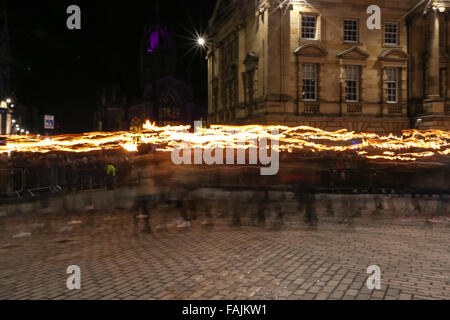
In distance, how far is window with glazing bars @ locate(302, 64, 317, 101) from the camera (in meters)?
29.2

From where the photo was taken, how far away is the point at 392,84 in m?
31.0

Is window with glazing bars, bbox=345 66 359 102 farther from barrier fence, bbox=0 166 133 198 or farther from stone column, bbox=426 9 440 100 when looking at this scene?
barrier fence, bbox=0 166 133 198

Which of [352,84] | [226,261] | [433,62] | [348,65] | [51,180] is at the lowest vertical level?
[226,261]

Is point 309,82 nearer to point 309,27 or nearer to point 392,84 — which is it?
point 309,27

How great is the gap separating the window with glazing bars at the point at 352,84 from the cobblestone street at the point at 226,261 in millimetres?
19580

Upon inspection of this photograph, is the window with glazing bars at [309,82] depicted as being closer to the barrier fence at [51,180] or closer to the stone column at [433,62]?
the stone column at [433,62]

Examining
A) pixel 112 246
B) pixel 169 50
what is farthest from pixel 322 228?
pixel 169 50

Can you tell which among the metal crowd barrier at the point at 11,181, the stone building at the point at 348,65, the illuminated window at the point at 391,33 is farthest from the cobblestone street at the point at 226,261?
the illuminated window at the point at 391,33

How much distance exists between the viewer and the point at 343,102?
29516mm

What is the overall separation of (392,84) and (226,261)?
27.9m

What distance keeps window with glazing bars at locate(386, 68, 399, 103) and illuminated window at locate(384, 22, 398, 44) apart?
2309mm

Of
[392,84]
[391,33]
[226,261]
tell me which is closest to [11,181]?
[226,261]

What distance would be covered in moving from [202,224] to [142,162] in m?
19.3
